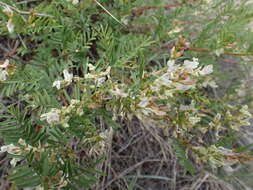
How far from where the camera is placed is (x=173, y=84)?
1064mm

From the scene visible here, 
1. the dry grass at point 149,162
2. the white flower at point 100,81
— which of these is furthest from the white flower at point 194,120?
the dry grass at point 149,162

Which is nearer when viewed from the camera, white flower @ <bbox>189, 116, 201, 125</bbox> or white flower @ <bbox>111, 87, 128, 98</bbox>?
white flower @ <bbox>111, 87, 128, 98</bbox>

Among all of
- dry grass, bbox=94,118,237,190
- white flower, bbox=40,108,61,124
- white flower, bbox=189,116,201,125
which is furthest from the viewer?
dry grass, bbox=94,118,237,190

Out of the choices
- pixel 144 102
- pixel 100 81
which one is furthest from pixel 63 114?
pixel 144 102

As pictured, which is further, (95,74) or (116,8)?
(116,8)

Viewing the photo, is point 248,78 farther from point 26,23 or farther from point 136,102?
point 26,23

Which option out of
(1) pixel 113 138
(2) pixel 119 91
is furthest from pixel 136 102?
(1) pixel 113 138

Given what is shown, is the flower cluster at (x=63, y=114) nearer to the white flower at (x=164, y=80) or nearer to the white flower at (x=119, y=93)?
the white flower at (x=119, y=93)

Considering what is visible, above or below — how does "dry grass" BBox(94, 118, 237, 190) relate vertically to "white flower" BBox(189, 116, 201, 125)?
below

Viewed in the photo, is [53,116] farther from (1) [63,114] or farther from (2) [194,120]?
(2) [194,120]

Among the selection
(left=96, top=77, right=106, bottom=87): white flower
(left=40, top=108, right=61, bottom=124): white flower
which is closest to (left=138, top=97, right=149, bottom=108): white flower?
(left=96, top=77, right=106, bottom=87): white flower

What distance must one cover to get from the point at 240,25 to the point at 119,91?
796mm

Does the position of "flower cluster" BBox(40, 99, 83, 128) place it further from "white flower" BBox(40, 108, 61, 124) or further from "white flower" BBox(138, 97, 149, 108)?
"white flower" BBox(138, 97, 149, 108)

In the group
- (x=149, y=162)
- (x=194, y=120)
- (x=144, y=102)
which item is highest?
(x=144, y=102)
